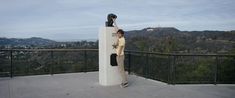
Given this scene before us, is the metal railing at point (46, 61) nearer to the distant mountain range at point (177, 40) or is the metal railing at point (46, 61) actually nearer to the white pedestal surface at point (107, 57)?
the white pedestal surface at point (107, 57)

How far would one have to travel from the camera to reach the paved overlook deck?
7.98 meters

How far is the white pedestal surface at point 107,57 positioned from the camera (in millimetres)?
9406

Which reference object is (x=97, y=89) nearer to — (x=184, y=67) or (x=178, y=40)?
(x=184, y=67)

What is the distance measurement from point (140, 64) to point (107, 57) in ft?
7.05

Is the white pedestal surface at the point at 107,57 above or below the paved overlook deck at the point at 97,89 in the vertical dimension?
above

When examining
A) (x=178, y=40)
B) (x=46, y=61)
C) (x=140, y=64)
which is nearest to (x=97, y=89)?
(x=140, y=64)

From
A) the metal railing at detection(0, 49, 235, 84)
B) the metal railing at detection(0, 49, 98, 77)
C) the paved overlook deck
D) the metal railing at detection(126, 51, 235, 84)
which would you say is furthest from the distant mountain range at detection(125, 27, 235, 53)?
the paved overlook deck

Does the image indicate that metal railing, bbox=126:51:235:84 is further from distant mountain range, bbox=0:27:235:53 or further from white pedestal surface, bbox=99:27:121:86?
distant mountain range, bbox=0:27:235:53

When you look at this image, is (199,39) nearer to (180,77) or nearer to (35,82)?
(180,77)

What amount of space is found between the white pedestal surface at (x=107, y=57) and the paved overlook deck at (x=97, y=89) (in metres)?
0.30

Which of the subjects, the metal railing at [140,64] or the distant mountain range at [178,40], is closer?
the metal railing at [140,64]

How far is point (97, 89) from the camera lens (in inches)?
348

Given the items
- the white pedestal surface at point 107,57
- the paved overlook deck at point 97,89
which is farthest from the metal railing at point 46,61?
the white pedestal surface at point 107,57

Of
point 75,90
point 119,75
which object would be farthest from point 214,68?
point 75,90
